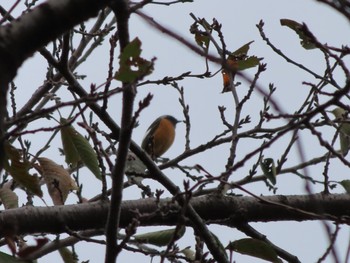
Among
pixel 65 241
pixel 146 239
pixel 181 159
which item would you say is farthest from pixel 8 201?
pixel 181 159

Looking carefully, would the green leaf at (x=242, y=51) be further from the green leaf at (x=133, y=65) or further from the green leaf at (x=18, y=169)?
the green leaf at (x=133, y=65)

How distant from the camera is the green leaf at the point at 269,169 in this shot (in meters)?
3.17

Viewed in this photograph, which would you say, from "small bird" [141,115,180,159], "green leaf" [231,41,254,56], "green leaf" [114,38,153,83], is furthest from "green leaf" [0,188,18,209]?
"small bird" [141,115,180,159]

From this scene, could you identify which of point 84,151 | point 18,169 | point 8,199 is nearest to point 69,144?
point 84,151

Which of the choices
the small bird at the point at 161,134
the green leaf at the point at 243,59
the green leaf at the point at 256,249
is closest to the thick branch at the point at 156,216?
the green leaf at the point at 256,249

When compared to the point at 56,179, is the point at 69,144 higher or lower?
higher

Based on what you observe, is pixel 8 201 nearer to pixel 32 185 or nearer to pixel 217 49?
pixel 32 185

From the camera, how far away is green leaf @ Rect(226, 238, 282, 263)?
292cm

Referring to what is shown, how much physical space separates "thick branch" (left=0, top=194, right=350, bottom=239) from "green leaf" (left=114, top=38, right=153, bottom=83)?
1166mm

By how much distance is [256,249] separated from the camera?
2.93 m

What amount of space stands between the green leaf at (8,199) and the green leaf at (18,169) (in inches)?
17.8

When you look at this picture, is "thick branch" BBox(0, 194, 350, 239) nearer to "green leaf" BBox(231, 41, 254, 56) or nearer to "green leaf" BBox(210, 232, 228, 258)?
"green leaf" BBox(210, 232, 228, 258)

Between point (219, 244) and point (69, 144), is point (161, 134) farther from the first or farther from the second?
point (219, 244)

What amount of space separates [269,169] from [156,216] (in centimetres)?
67
